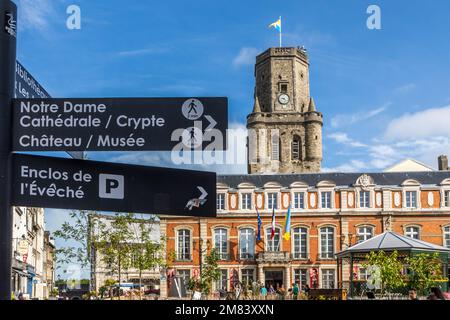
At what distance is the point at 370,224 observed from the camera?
57312 mm

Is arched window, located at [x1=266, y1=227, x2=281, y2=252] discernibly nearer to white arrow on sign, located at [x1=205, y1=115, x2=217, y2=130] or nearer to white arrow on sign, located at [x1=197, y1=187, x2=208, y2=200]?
white arrow on sign, located at [x1=197, y1=187, x2=208, y2=200]

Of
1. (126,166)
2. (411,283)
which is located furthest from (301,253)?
(126,166)

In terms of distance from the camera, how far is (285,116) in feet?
272

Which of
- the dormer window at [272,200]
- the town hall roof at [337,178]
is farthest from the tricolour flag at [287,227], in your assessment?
the town hall roof at [337,178]

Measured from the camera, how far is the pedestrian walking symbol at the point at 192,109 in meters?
3.38

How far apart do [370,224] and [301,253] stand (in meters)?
6.59

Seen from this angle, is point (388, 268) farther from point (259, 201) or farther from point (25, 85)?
point (259, 201)

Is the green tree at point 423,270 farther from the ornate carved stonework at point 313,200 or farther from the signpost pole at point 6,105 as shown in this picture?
the ornate carved stonework at point 313,200

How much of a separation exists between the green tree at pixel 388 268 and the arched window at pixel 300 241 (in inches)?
1194

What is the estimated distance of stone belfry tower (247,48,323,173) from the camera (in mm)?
80312

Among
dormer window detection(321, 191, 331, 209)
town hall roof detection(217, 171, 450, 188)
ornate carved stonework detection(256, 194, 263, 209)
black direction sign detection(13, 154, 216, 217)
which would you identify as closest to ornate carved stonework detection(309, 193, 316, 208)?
dormer window detection(321, 191, 331, 209)

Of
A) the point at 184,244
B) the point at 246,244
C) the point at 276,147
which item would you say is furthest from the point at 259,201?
the point at 276,147
